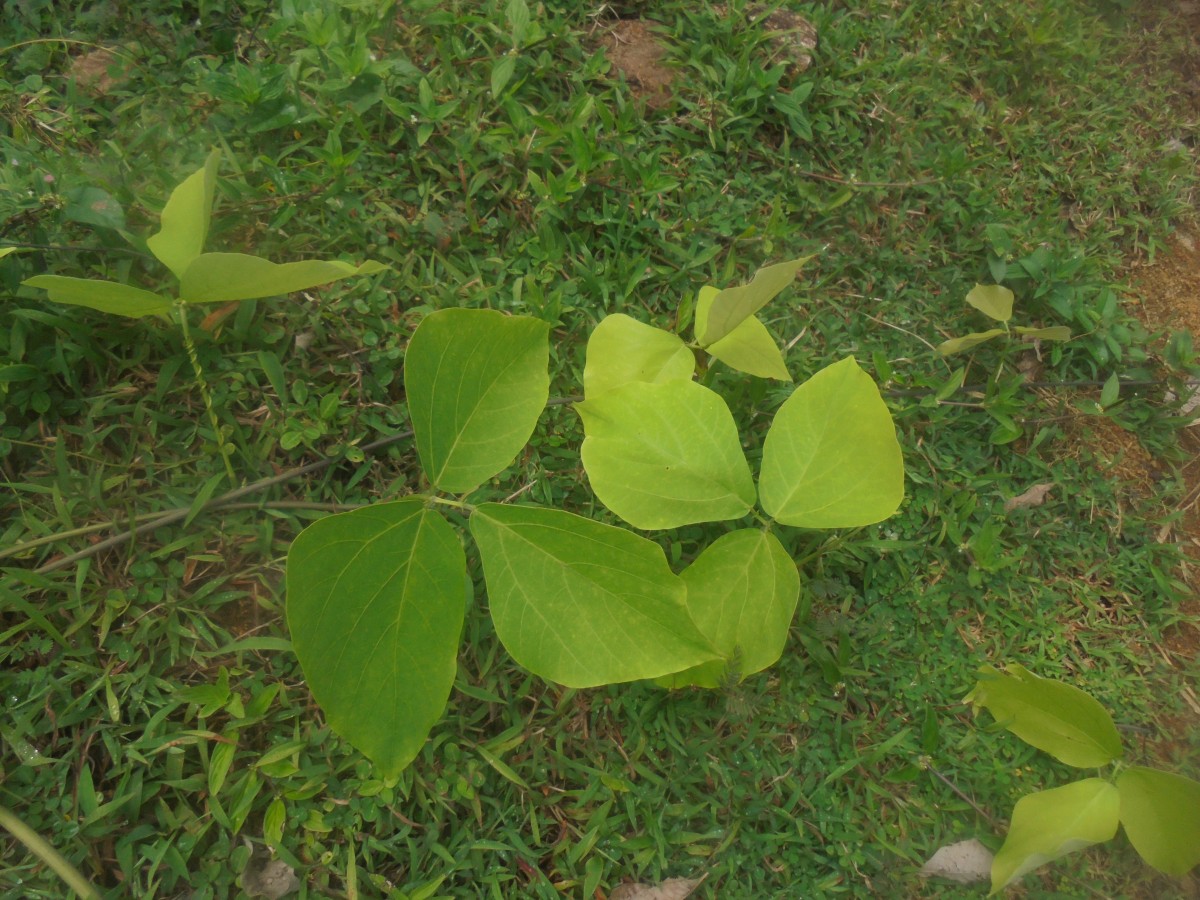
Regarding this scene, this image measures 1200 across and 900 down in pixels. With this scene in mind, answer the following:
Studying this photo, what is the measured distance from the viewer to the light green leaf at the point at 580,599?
1146 mm

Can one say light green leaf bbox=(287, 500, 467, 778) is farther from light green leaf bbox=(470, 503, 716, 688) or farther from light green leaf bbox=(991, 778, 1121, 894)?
light green leaf bbox=(991, 778, 1121, 894)

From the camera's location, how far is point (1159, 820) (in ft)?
5.04

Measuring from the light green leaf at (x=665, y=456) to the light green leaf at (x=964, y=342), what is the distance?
75cm

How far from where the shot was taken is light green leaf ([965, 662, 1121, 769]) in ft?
5.01

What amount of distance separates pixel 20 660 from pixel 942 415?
200 centimetres

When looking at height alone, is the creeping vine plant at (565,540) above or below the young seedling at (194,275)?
below

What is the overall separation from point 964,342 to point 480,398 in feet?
4.17

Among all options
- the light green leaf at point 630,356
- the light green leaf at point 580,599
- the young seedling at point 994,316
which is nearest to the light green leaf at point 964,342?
the young seedling at point 994,316

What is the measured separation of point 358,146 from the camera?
1.80 meters

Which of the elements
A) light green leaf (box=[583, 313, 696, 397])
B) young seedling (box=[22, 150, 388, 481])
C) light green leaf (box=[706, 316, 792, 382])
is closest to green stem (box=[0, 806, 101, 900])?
young seedling (box=[22, 150, 388, 481])

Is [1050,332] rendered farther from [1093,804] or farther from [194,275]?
[194,275]

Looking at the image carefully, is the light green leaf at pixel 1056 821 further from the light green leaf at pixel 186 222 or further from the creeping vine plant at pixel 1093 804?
the light green leaf at pixel 186 222

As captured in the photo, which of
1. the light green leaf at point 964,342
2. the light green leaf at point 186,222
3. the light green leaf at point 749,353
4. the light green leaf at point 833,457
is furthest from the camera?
the light green leaf at point 964,342

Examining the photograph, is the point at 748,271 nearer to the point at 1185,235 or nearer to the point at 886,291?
the point at 886,291
